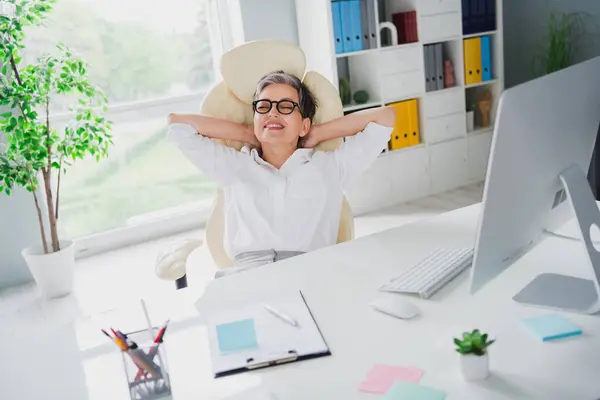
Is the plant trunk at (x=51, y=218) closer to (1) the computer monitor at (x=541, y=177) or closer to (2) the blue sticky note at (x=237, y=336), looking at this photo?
(2) the blue sticky note at (x=237, y=336)

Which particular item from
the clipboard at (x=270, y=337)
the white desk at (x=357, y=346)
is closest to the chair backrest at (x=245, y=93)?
the white desk at (x=357, y=346)

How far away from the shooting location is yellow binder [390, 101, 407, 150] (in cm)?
405

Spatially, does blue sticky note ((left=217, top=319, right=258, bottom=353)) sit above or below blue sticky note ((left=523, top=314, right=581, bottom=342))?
above

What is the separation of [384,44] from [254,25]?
0.89 meters

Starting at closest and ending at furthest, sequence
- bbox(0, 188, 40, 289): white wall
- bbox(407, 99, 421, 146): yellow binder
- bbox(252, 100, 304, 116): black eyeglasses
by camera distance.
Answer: bbox(252, 100, 304, 116): black eyeglasses → bbox(0, 188, 40, 289): white wall → bbox(407, 99, 421, 146): yellow binder

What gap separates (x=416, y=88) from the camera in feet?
13.4

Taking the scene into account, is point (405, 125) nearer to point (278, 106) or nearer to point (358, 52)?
point (358, 52)

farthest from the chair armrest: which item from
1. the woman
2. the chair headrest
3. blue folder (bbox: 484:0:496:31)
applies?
blue folder (bbox: 484:0:496:31)

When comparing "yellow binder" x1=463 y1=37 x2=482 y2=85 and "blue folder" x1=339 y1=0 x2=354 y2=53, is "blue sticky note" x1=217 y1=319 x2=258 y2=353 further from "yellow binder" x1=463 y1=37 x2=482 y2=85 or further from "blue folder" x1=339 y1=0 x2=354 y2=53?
"yellow binder" x1=463 y1=37 x2=482 y2=85

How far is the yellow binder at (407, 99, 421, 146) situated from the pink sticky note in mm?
3189

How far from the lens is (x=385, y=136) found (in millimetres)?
1985

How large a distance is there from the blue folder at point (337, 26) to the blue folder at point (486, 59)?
109cm

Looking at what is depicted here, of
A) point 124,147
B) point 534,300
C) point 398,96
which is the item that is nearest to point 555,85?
point 534,300

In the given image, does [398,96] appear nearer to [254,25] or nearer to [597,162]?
[254,25]
